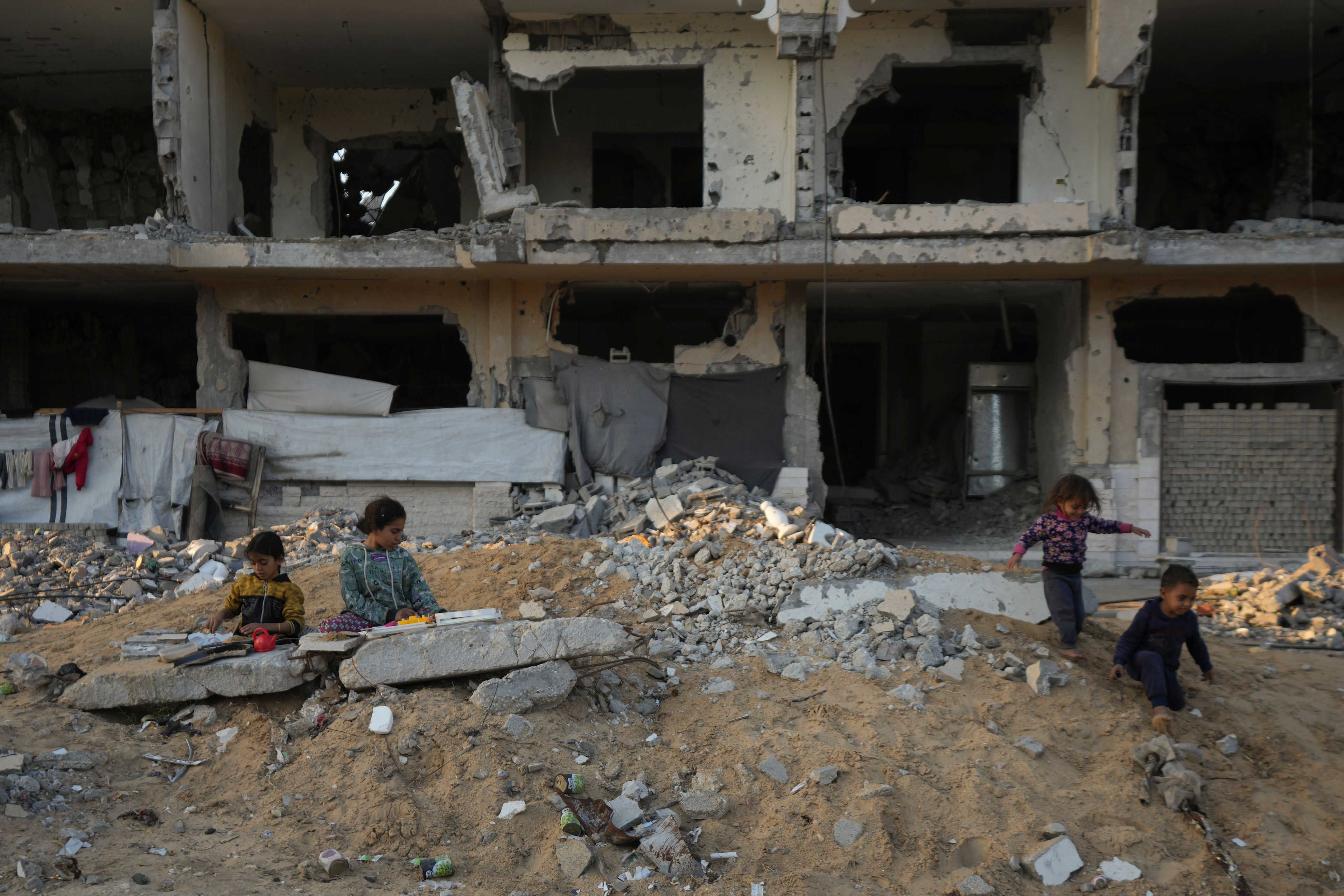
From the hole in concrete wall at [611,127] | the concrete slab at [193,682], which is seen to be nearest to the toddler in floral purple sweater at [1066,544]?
the concrete slab at [193,682]

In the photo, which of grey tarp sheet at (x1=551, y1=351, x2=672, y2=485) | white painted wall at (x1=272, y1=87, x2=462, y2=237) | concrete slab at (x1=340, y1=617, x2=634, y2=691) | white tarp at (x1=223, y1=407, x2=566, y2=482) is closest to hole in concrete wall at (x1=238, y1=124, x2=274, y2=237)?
white painted wall at (x1=272, y1=87, x2=462, y2=237)

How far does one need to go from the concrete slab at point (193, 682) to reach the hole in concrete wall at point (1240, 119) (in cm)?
1057

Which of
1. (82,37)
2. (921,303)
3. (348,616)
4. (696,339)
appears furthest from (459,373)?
Result: (348,616)

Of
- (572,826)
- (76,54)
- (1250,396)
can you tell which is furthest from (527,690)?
(1250,396)

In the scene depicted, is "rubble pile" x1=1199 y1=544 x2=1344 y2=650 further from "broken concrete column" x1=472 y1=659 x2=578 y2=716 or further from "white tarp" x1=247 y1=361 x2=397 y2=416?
"white tarp" x1=247 y1=361 x2=397 y2=416

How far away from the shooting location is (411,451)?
10164mm

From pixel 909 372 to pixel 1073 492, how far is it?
8981 mm

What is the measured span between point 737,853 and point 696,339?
11.4m

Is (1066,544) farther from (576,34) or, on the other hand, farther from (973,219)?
(576,34)

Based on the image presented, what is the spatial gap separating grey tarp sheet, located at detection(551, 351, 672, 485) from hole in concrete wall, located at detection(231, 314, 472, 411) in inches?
172

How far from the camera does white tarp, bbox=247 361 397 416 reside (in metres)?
10.2

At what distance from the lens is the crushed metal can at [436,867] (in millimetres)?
3510

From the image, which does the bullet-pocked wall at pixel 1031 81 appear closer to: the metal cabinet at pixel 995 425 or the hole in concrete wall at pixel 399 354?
the metal cabinet at pixel 995 425

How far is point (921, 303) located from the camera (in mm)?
11883
